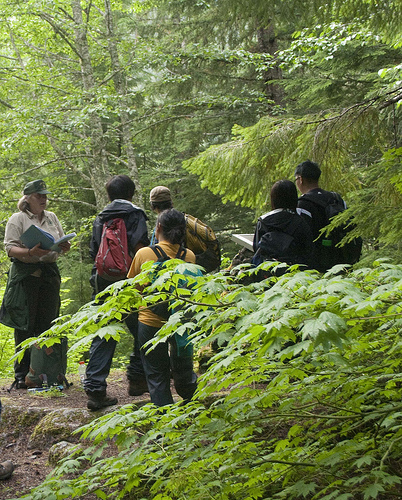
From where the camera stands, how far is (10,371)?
889 centimetres

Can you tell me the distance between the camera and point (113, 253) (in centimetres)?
455

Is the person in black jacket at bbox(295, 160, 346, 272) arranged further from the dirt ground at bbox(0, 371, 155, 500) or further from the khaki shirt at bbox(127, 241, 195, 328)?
the dirt ground at bbox(0, 371, 155, 500)

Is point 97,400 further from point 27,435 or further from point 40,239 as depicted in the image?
point 40,239

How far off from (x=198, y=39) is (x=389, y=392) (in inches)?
Answer: 479

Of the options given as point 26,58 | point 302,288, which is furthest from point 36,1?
point 302,288

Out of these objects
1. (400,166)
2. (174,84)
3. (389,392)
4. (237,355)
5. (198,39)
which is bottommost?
(389,392)

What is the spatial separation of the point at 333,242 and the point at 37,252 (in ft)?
9.75

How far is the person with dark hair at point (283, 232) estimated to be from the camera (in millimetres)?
3967

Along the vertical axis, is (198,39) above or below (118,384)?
above

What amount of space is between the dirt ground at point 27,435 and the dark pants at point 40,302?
538mm

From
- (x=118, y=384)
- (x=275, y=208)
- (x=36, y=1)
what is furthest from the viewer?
(x=36, y=1)

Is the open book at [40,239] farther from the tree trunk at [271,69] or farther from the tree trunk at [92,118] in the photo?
the tree trunk at [271,69]

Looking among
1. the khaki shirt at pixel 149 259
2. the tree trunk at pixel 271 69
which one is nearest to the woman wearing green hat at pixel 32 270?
the khaki shirt at pixel 149 259

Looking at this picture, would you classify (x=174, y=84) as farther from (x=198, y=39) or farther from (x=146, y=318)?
(x=146, y=318)
